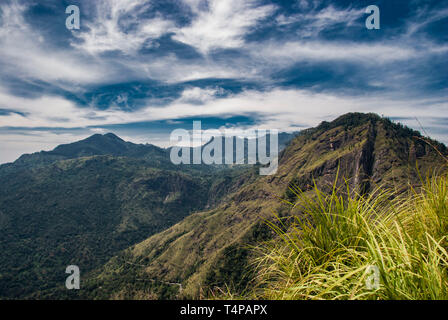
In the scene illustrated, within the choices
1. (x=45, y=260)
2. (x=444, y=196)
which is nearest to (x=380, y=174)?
(x=444, y=196)

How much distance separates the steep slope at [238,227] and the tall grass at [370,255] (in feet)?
359

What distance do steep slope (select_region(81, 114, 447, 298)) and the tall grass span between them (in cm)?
10939

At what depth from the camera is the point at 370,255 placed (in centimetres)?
206

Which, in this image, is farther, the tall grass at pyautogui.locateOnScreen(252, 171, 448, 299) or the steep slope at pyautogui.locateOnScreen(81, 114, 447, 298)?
the steep slope at pyautogui.locateOnScreen(81, 114, 447, 298)

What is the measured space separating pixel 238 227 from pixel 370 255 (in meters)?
161

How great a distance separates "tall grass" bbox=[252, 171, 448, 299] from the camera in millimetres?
1828

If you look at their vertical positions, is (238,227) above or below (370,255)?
below

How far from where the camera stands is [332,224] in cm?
276

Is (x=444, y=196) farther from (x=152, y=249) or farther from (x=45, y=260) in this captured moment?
(x=45, y=260)

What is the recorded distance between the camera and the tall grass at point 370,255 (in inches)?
72.0
